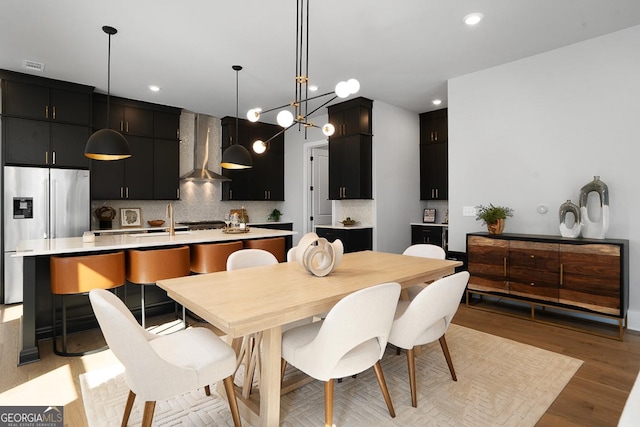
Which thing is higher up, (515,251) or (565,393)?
(515,251)

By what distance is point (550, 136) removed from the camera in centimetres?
367

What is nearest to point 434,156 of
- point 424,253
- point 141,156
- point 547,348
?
point 424,253

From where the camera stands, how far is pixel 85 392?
7.07ft

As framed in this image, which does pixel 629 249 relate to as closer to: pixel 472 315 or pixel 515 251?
pixel 515 251

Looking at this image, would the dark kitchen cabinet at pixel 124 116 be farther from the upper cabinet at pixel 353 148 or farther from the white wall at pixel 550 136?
the white wall at pixel 550 136

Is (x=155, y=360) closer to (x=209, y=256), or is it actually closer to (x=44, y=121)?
(x=209, y=256)

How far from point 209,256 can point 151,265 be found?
0.52 m

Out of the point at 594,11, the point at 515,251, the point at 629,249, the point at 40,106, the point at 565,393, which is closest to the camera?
the point at 565,393

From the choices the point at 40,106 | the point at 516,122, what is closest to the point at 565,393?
the point at 516,122

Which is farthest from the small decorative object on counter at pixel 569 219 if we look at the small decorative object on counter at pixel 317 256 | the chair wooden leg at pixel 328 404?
the chair wooden leg at pixel 328 404

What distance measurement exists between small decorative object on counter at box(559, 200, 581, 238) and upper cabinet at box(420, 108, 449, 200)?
2.32 meters

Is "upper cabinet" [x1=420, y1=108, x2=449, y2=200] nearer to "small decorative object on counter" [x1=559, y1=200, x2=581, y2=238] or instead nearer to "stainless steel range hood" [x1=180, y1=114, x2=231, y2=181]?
"small decorative object on counter" [x1=559, y1=200, x2=581, y2=238]

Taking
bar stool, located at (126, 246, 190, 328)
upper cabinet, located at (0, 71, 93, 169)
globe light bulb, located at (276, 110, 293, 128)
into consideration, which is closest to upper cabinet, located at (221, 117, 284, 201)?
upper cabinet, located at (0, 71, 93, 169)

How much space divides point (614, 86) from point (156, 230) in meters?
6.01
